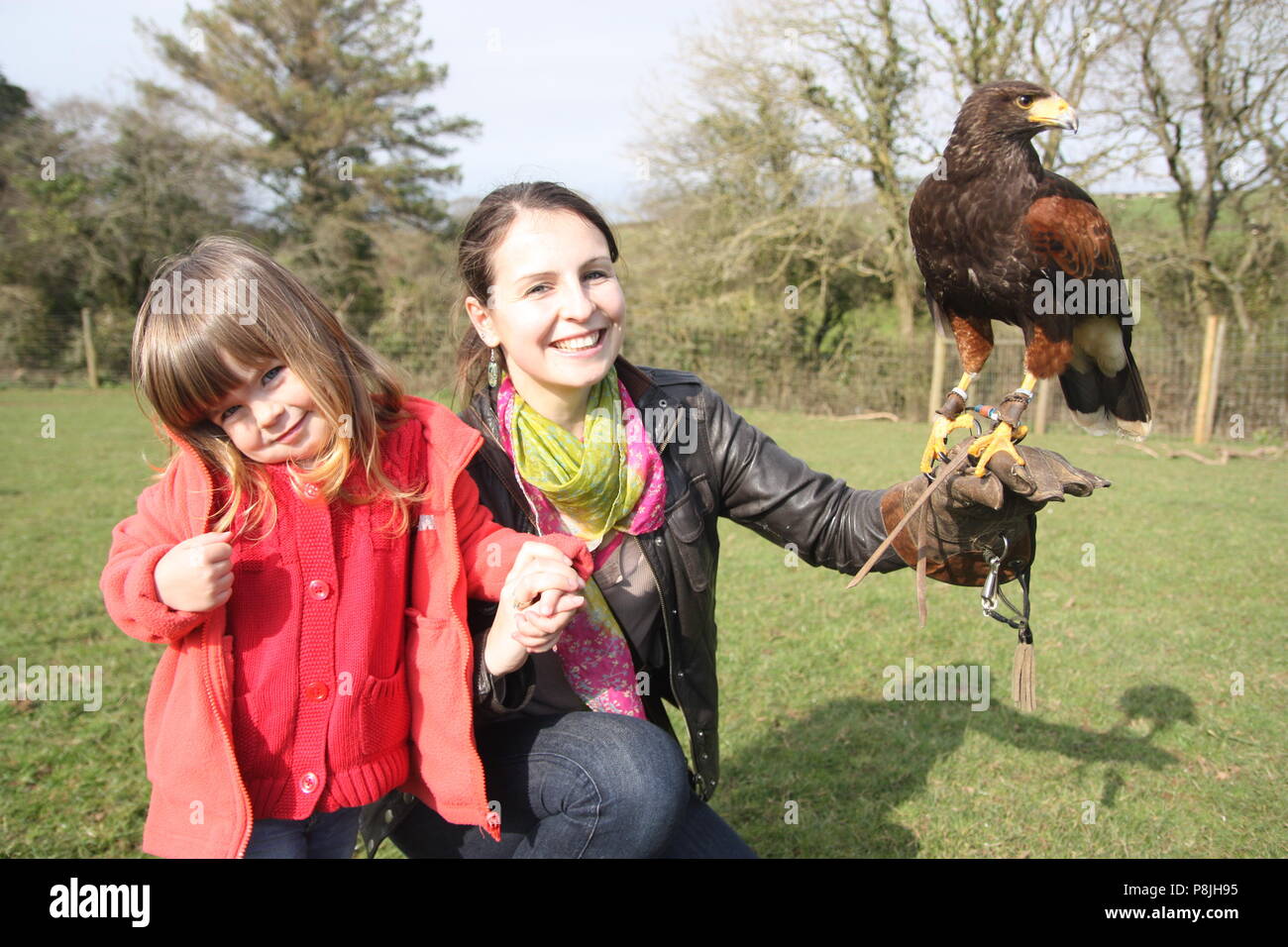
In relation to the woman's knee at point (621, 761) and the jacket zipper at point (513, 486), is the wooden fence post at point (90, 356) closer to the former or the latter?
the jacket zipper at point (513, 486)

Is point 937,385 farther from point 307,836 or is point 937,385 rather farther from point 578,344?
point 307,836

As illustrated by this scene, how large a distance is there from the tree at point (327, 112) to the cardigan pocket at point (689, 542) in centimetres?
2147

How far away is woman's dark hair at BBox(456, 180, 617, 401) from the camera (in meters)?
1.89

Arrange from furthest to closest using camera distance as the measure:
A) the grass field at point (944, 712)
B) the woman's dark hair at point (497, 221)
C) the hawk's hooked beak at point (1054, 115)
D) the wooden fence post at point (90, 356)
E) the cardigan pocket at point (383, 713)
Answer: the wooden fence post at point (90, 356), the grass field at point (944, 712), the hawk's hooked beak at point (1054, 115), the woman's dark hair at point (497, 221), the cardigan pocket at point (383, 713)

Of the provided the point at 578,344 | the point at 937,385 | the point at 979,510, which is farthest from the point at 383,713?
the point at 937,385

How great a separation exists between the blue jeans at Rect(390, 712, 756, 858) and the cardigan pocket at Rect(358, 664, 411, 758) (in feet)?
0.81

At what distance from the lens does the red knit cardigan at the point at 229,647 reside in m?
1.48

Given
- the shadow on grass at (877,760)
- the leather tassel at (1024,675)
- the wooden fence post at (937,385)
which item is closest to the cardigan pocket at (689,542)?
the leather tassel at (1024,675)

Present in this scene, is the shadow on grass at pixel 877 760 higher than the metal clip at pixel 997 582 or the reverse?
the reverse

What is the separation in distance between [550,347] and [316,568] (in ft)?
2.15

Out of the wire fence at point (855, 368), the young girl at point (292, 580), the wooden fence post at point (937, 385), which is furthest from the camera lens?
the wooden fence post at point (937, 385)

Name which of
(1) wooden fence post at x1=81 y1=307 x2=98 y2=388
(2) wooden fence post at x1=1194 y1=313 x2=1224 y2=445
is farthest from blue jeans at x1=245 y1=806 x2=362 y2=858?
(1) wooden fence post at x1=81 y1=307 x2=98 y2=388

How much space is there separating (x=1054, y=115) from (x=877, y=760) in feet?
7.42

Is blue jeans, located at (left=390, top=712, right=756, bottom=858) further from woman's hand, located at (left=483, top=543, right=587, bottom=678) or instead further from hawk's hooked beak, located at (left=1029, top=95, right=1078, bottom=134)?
hawk's hooked beak, located at (left=1029, top=95, right=1078, bottom=134)
